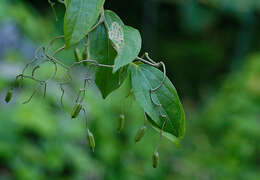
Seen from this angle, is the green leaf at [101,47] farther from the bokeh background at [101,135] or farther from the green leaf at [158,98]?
the bokeh background at [101,135]

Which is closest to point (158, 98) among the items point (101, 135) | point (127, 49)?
point (127, 49)

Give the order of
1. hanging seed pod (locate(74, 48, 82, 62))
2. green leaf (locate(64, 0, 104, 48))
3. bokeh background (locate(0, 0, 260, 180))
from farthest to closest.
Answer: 1. bokeh background (locate(0, 0, 260, 180))
2. hanging seed pod (locate(74, 48, 82, 62))
3. green leaf (locate(64, 0, 104, 48))

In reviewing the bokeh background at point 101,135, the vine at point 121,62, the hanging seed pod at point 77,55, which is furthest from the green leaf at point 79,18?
the bokeh background at point 101,135

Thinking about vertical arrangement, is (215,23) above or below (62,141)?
below

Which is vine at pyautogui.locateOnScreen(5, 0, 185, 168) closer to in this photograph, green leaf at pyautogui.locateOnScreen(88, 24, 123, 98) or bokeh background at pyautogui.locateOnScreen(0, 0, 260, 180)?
green leaf at pyautogui.locateOnScreen(88, 24, 123, 98)

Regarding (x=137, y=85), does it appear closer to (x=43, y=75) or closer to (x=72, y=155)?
(x=72, y=155)

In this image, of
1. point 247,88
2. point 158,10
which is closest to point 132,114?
point 247,88

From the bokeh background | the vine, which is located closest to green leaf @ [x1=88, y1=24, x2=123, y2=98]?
the vine
